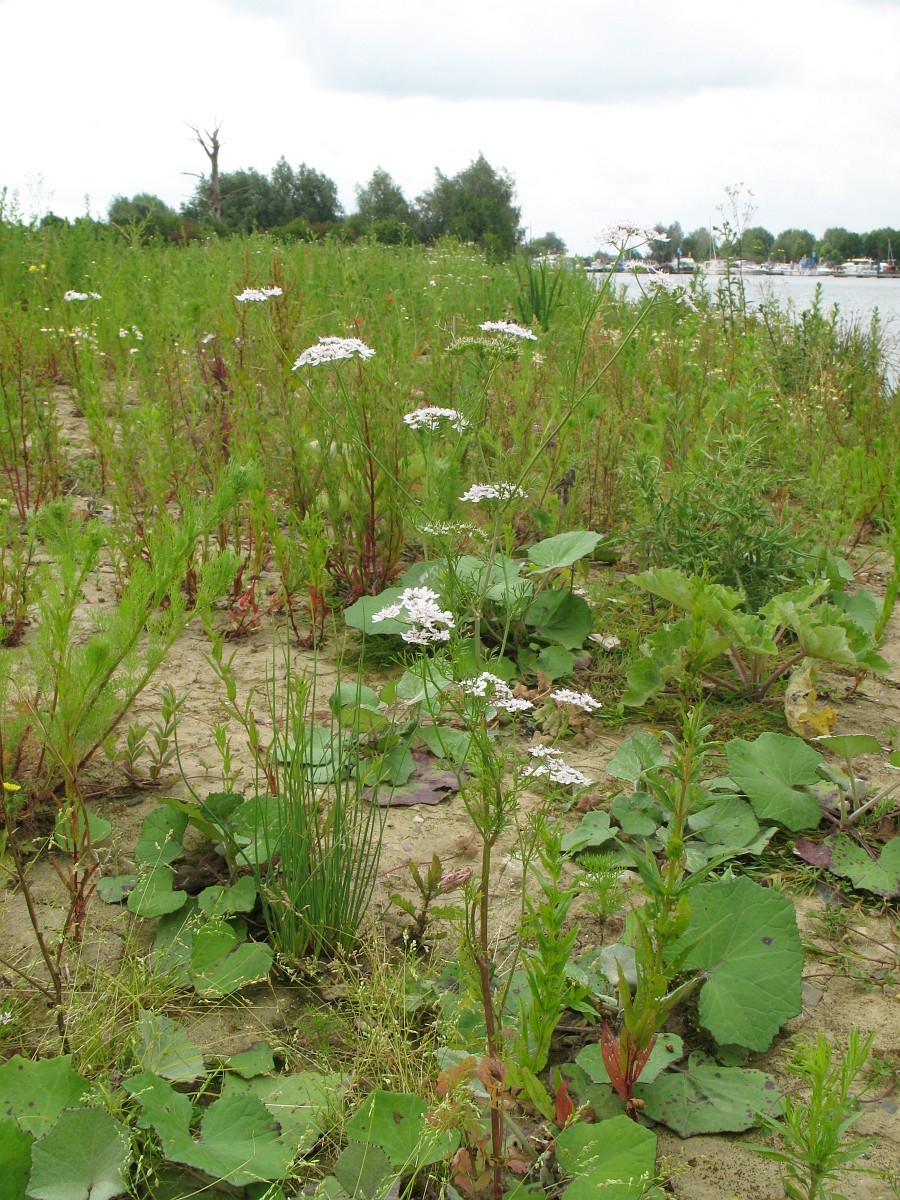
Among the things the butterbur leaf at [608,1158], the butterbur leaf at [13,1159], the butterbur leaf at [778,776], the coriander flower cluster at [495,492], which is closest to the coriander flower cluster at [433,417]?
the coriander flower cluster at [495,492]

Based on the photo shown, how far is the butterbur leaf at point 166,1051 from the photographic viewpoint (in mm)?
1393

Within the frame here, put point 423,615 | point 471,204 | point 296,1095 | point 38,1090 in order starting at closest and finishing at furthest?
point 38,1090 → point 296,1095 → point 423,615 → point 471,204

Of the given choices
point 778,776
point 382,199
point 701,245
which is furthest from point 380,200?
point 778,776

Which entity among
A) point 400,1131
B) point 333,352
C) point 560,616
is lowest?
point 400,1131

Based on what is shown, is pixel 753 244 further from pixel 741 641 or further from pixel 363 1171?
pixel 363 1171

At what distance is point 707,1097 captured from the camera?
4.66 ft

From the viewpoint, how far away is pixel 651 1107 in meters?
1.43

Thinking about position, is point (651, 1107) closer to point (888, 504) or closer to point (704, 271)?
point (888, 504)

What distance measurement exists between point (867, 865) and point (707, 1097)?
0.73 meters

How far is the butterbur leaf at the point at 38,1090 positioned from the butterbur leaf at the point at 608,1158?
69 centimetres

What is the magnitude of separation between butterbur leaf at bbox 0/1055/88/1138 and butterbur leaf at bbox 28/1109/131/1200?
53mm

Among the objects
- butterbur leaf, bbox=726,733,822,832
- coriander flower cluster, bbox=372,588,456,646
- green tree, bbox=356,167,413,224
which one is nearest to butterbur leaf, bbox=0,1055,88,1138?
coriander flower cluster, bbox=372,588,456,646

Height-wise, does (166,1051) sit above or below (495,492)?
below

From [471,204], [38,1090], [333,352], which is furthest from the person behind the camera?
[471,204]
